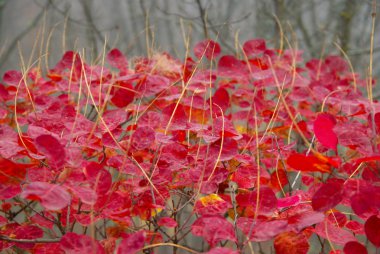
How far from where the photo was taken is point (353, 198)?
3.02 feet

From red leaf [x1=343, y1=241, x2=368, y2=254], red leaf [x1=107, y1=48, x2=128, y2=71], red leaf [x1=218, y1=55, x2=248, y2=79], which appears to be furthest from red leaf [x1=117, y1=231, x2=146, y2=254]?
red leaf [x1=107, y1=48, x2=128, y2=71]

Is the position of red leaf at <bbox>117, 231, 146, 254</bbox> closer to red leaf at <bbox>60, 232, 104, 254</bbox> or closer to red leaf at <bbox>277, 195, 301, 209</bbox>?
red leaf at <bbox>60, 232, 104, 254</bbox>

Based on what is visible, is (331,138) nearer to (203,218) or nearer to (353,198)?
(353,198)

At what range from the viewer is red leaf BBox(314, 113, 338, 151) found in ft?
3.19

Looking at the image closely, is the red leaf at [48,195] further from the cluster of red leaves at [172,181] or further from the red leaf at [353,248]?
the red leaf at [353,248]

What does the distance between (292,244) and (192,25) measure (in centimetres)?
287

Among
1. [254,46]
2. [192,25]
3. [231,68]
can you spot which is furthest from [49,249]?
[192,25]

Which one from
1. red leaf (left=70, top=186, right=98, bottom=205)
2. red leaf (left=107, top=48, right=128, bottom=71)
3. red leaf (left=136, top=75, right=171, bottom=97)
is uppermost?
red leaf (left=107, top=48, right=128, bottom=71)

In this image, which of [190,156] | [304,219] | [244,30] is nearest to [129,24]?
[244,30]

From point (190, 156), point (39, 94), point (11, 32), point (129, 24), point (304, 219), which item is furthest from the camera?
point (11, 32)

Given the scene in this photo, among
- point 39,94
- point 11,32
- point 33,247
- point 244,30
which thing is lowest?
point 33,247

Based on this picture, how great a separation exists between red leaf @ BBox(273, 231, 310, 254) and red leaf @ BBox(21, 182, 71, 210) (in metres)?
0.47

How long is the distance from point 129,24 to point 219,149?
14.5ft

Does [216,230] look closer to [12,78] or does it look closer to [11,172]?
[11,172]
